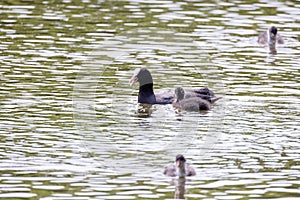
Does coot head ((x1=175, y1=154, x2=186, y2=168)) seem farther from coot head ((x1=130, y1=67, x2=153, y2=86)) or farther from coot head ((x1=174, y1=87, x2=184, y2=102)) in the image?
coot head ((x1=130, y1=67, x2=153, y2=86))

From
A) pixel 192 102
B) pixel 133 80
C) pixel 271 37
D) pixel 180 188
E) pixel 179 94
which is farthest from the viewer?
pixel 271 37

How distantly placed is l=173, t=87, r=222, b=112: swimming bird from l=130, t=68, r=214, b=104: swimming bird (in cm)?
26

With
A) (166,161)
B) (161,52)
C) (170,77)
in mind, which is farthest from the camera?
(161,52)

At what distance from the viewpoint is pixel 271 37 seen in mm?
21453

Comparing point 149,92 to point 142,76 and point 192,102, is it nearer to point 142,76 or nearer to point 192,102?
point 142,76

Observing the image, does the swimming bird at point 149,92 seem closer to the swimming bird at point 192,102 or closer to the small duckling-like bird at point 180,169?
the swimming bird at point 192,102

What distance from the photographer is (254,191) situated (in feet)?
39.7

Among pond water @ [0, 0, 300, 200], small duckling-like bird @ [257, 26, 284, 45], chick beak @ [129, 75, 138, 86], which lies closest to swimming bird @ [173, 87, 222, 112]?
pond water @ [0, 0, 300, 200]

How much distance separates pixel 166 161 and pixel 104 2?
41.9 feet

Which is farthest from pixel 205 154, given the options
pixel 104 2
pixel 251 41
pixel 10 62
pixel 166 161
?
pixel 104 2

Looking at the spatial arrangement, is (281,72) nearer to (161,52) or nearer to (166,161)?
(161,52)

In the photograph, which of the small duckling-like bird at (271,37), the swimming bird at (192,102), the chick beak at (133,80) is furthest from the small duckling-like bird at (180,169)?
the small duckling-like bird at (271,37)

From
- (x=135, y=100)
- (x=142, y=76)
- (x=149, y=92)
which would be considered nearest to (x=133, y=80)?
(x=142, y=76)

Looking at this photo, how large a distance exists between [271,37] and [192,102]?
5154 mm
